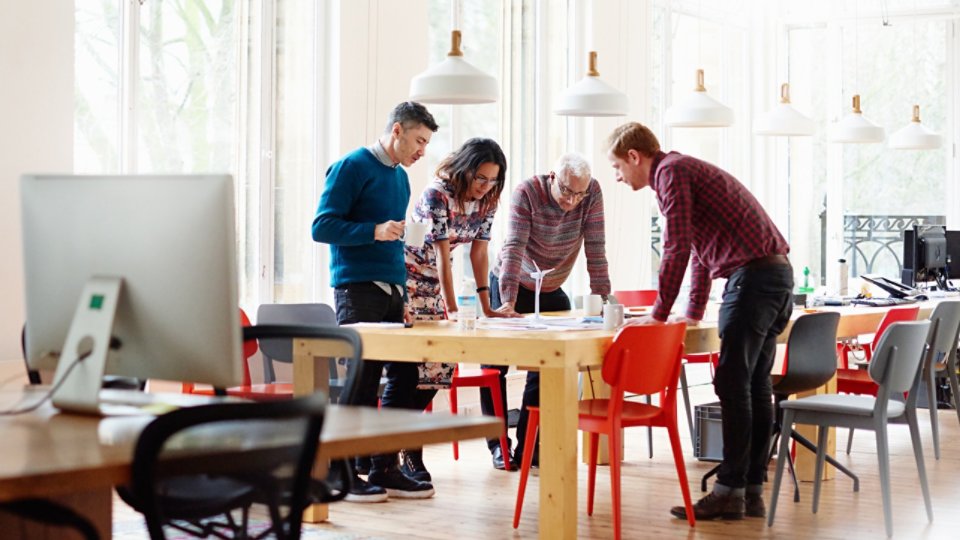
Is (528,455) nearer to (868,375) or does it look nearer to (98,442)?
(868,375)

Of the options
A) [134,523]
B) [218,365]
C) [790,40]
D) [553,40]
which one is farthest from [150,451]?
[790,40]

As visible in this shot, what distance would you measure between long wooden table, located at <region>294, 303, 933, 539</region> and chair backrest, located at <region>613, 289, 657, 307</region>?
2197 millimetres

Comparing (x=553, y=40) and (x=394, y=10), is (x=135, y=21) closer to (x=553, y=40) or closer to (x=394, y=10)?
(x=394, y=10)

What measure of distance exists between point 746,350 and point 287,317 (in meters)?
2.07

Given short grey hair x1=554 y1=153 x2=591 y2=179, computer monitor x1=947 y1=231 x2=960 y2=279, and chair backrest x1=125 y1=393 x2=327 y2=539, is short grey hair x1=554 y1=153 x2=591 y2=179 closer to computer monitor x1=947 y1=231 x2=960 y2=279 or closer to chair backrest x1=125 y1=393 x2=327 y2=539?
chair backrest x1=125 y1=393 x2=327 y2=539

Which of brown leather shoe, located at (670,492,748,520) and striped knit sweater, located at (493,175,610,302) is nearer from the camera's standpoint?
brown leather shoe, located at (670,492,748,520)

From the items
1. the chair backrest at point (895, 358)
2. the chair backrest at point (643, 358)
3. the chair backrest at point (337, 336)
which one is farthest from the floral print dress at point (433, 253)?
the chair backrest at point (337, 336)

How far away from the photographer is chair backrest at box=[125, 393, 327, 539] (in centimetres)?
189

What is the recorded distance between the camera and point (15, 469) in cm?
180

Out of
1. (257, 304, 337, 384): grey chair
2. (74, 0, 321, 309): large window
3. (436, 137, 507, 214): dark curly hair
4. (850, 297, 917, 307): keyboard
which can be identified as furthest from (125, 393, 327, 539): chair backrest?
(850, 297, 917, 307): keyboard

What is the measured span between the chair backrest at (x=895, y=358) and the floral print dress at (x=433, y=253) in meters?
1.83

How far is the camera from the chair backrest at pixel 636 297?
6766 mm

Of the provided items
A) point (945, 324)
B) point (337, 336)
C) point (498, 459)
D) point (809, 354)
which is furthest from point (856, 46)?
point (337, 336)

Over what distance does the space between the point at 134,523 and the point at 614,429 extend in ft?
6.09
